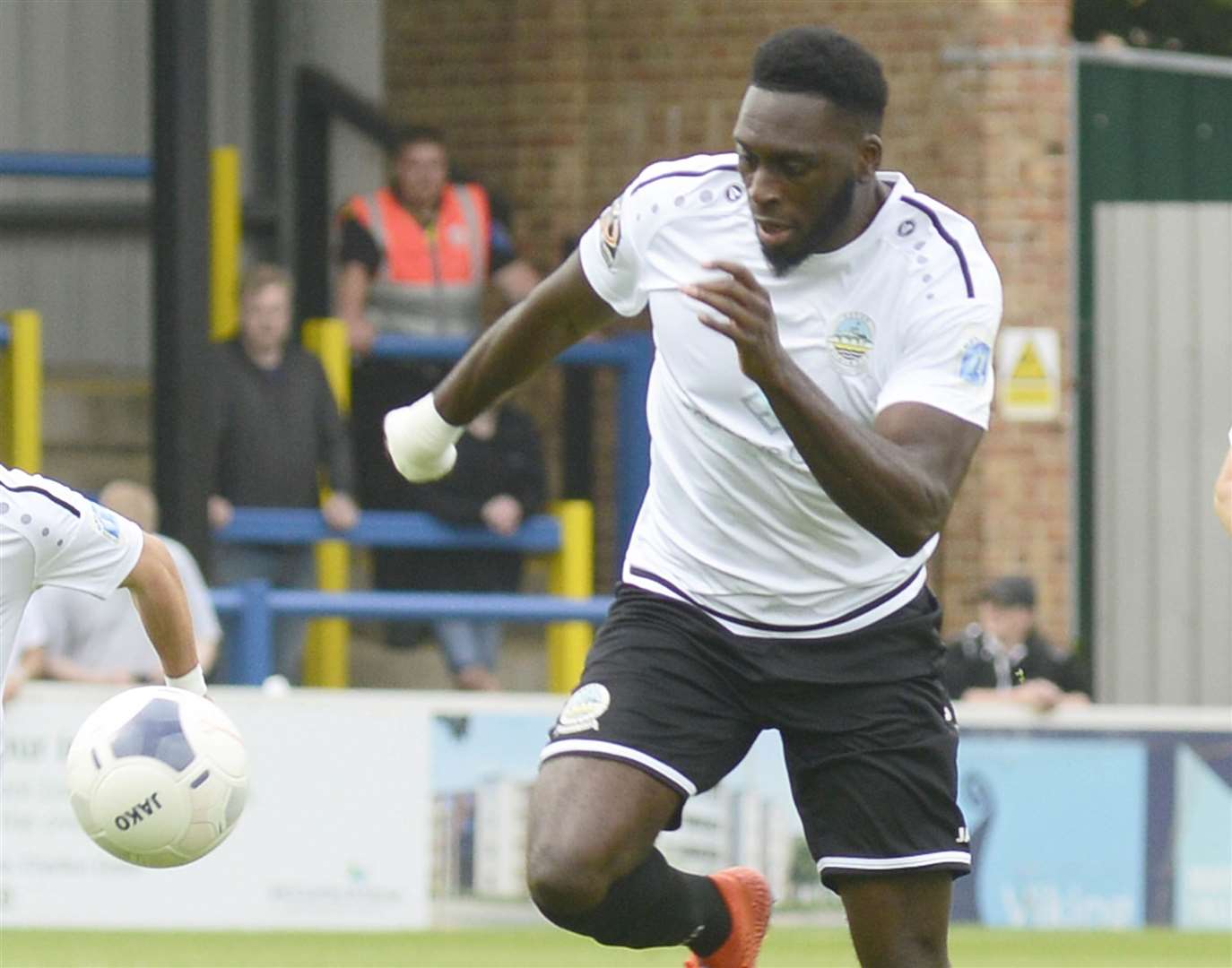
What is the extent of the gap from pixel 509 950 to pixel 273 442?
258 centimetres

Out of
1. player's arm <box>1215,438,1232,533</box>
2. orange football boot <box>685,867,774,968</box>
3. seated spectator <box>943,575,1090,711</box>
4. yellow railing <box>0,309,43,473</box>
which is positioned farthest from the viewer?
yellow railing <box>0,309,43,473</box>

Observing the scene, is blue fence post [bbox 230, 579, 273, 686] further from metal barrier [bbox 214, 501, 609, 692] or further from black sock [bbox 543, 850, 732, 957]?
black sock [bbox 543, 850, 732, 957]

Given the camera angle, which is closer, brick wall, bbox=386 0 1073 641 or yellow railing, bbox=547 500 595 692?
yellow railing, bbox=547 500 595 692

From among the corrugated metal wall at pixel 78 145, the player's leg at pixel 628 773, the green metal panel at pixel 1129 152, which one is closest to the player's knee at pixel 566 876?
the player's leg at pixel 628 773

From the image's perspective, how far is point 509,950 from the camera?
9.99 m

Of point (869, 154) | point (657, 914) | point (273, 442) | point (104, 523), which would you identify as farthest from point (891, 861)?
point (273, 442)

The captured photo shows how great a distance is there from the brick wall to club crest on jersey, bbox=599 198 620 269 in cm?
731

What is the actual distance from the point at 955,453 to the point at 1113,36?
12.5m

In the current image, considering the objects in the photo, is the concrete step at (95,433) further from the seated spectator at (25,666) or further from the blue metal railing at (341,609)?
the seated spectator at (25,666)

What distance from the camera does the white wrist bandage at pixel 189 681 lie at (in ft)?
19.9

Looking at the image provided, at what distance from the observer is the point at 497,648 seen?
11914 millimetres

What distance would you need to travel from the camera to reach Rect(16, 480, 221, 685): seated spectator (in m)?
10.4

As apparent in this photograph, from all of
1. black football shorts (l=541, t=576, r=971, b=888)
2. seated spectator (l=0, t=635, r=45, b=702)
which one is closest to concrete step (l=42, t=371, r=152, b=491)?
seated spectator (l=0, t=635, r=45, b=702)

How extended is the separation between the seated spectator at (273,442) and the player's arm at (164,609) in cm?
515
